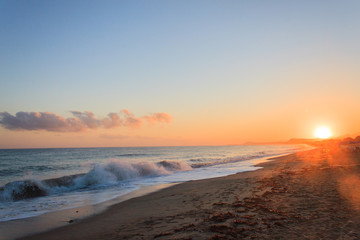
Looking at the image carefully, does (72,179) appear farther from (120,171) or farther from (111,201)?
(111,201)

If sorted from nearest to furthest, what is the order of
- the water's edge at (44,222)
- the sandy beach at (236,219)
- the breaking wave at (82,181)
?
the sandy beach at (236,219) → the water's edge at (44,222) → the breaking wave at (82,181)

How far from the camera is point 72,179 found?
16781mm

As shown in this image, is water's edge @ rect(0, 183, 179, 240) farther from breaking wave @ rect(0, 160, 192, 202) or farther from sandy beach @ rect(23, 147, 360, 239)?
breaking wave @ rect(0, 160, 192, 202)

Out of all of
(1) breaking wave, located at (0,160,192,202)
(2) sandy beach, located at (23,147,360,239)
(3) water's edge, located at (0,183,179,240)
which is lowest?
(1) breaking wave, located at (0,160,192,202)

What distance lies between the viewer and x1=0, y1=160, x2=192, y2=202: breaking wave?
12.4 m

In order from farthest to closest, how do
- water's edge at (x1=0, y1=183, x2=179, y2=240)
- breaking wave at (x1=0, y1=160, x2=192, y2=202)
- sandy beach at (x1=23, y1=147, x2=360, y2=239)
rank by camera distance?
breaking wave at (x1=0, y1=160, x2=192, y2=202), water's edge at (x1=0, y1=183, x2=179, y2=240), sandy beach at (x1=23, y1=147, x2=360, y2=239)

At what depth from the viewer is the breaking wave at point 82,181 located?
12430mm

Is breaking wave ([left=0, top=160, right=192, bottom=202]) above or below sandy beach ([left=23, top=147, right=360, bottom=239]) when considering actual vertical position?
below

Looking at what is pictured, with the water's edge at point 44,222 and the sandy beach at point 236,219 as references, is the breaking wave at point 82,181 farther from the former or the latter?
the sandy beach at point 236,219

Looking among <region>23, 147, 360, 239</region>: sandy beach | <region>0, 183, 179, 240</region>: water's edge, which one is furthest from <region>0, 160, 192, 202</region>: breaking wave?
<region>23, 147, 360, 239</region>: sandy beach

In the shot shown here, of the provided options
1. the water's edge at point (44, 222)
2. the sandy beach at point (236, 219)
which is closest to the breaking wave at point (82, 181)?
the water's edge at point (44, 222)

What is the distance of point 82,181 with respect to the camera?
648 inches

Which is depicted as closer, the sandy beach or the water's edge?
the sandy beach

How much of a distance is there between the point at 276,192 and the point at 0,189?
14.5m
